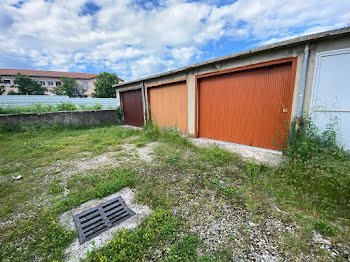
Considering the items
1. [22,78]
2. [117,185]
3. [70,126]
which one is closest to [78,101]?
[70,126]

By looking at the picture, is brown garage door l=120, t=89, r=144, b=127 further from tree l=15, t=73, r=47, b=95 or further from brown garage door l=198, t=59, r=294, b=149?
tree l=15, t=73, r=47, b=95

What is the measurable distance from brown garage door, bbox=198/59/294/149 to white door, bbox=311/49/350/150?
44 centimetres

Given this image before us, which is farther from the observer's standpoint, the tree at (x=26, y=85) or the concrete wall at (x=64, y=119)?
the tree at (x=26, y=85)

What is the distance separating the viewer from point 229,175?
104 inches

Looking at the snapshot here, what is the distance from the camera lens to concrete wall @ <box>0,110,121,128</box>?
6.15 meters

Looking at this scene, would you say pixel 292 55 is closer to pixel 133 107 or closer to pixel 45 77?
pixel 133 107

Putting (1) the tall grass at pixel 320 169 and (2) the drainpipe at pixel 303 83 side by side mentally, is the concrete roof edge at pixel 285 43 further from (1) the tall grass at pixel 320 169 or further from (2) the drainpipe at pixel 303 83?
(1) the tall grass at pixel 320 169

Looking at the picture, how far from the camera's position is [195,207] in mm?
1883

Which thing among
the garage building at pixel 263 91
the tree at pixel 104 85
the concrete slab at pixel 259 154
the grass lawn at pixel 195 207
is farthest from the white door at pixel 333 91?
the tree at pixel 104 85

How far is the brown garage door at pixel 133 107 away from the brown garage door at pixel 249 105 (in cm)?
374

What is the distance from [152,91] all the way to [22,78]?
87.5ft

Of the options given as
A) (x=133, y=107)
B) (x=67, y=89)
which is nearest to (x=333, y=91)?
(x=133, y=107)

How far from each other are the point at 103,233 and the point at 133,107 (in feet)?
23.0

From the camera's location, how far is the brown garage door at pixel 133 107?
747 centimetres
